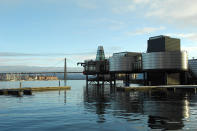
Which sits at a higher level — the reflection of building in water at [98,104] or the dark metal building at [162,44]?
the dark metal building at [162,44]

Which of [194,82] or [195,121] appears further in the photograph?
[194,82]

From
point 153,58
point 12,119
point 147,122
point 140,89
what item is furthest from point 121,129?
point 153,58

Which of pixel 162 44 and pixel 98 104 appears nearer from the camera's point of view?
pixel 98 104

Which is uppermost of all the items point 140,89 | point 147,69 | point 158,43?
point 158,43

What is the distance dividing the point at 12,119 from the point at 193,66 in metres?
142

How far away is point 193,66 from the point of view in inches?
6289

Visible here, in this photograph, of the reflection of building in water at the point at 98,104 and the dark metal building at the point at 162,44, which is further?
the dark metal building at the point at 162,44

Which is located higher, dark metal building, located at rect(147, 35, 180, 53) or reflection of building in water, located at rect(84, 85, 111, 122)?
dark metal building, located at rect(147, 35, 180, 53)

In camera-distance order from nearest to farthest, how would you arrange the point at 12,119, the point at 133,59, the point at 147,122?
the point at 147,122
the point at 12,119
the point at 133,59

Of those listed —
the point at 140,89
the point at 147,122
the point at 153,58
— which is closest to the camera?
the point at 147,122

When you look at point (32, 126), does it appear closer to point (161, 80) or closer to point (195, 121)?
point (195, 121)

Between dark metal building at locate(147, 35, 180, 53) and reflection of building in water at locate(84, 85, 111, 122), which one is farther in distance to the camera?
dark metal building at locate(147, 35, 180, 53)

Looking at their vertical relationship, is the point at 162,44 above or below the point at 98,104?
above

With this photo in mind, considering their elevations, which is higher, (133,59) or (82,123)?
(133,59)
